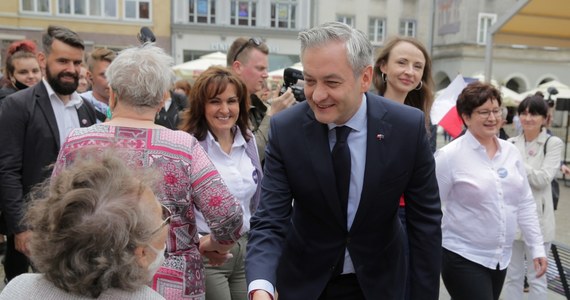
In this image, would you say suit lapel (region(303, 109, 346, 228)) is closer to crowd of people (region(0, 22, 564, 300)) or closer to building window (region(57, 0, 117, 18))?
crowd of people (region(0, 22, 564, 300))

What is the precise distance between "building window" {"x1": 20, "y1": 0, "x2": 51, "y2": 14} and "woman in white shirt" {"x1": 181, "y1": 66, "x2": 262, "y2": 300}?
31.3 metres

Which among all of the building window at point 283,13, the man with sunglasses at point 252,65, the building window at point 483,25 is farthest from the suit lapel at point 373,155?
the building window at point 483,25

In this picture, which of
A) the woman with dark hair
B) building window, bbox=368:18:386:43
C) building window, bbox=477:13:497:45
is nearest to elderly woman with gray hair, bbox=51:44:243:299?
the woman with dark hair

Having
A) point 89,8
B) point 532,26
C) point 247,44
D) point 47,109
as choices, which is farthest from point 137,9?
point 47,109

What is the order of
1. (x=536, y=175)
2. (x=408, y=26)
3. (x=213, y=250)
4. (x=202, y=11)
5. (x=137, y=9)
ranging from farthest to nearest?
(x=408, y=26), (x=202, y=11), (x=137, y=9), (x=536, y=175), (x=213, y=250)

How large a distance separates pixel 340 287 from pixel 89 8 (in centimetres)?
3306

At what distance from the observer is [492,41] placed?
11.0m

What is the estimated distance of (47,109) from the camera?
372 centimetres

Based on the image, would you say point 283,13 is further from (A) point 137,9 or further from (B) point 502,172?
(B) point 502,172

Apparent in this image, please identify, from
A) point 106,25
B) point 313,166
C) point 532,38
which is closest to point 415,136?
point 313,166

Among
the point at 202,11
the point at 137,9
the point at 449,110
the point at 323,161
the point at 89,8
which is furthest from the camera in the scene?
the point at 202,11

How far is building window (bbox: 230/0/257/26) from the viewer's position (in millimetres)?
35281

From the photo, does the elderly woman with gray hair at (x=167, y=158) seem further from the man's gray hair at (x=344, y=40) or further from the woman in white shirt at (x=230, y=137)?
the woman in white shirt at (x=230, y=137)

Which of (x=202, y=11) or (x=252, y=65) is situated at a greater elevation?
(x=202, y=11)
